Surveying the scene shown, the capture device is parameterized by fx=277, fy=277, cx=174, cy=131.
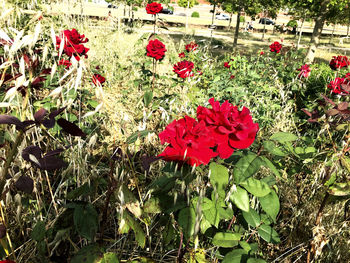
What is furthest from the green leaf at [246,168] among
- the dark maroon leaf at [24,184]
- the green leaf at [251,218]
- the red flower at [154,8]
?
the red flower at [154,8]

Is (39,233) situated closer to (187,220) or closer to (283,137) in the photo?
(187,220)

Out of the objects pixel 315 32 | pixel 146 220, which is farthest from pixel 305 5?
pixel 146 220

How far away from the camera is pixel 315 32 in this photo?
8.53m

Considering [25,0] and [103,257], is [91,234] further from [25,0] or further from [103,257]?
[25,0]

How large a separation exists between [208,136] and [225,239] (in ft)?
1.58

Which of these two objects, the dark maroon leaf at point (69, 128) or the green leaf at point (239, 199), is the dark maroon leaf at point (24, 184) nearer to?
the dark maroon leaf at point (69, 128)

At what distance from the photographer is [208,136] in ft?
2.63

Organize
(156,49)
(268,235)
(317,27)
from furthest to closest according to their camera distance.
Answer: (317,27) < (156,49) < (268,235)

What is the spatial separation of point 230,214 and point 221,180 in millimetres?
232

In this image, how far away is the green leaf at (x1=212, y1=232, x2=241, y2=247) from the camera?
3.38 ft

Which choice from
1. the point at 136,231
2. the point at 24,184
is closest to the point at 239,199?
the point at 136,231

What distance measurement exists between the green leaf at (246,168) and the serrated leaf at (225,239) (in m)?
0.31

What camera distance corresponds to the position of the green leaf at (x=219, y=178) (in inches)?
33.6

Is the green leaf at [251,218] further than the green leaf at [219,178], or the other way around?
the green leaf at [251,218]
